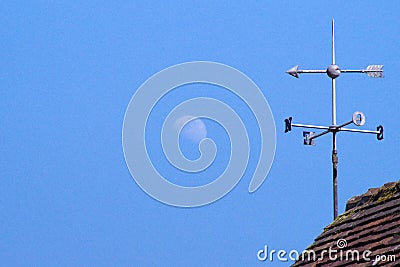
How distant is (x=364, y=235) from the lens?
6391 millimetres

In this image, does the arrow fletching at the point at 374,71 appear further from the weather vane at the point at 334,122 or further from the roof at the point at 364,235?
the roof at the point at 364,235

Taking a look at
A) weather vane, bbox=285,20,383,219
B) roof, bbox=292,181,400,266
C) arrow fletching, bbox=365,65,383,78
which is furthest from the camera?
arrow fletching, bbox=365,65,383,78

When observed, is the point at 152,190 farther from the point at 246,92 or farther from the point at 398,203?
the point at 398,203

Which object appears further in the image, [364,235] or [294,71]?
[294,71]

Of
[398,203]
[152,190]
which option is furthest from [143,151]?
[398,203]

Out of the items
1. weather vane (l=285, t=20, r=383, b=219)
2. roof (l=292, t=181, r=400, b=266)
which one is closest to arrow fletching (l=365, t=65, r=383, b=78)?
weather vane (l=285, t=20, r=383, b=219)

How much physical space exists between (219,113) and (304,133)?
3.68 m

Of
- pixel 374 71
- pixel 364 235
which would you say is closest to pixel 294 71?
pixel 374 71

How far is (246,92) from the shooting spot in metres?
8.05

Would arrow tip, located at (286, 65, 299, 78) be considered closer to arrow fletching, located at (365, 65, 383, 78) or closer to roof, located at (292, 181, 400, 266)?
arrow fletching, located at (365, 65, 383, 78)

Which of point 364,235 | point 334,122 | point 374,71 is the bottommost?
point 364,235

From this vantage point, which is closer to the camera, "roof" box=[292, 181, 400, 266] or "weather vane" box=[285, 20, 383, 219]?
"roof" box=[292, 181, 400, 266]

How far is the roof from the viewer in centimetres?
583

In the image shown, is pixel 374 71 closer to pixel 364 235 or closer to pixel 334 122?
pixel 334 122
